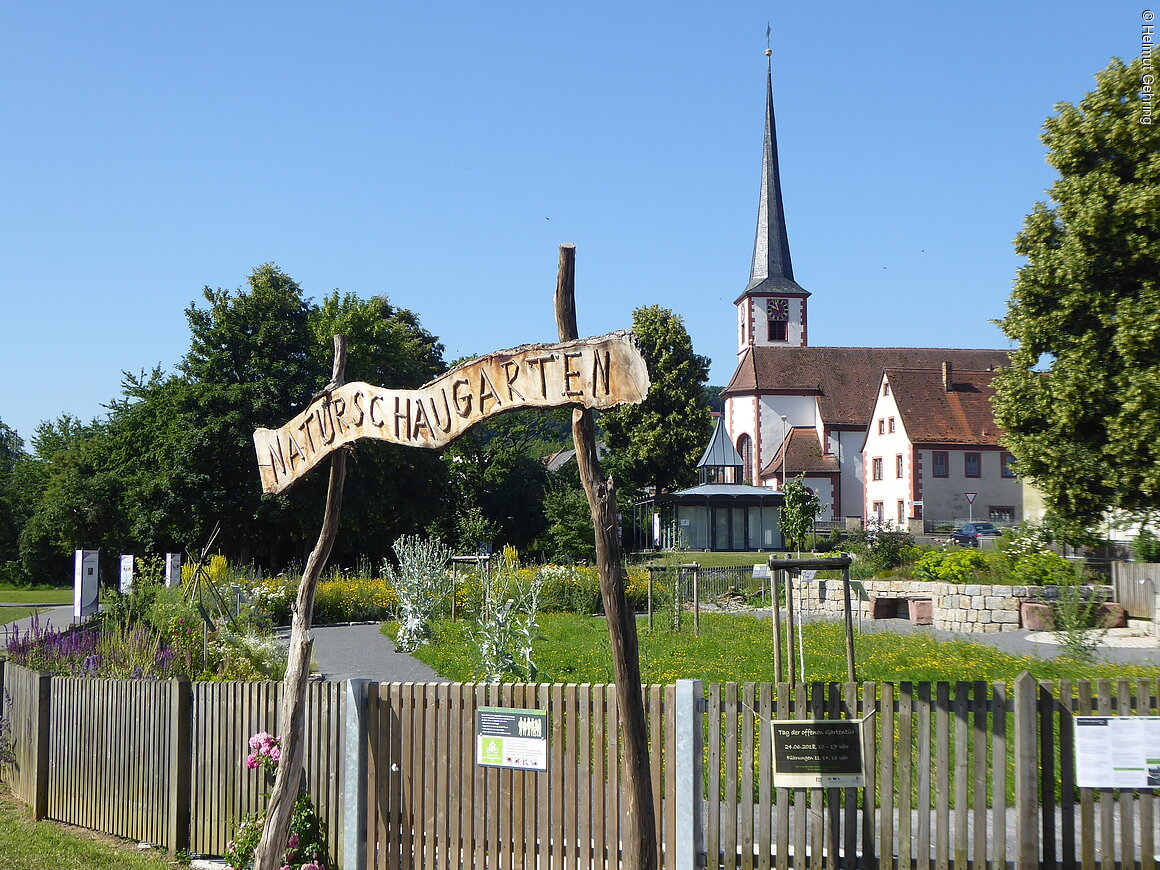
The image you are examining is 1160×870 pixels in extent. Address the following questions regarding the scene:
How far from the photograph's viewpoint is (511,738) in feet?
20.7

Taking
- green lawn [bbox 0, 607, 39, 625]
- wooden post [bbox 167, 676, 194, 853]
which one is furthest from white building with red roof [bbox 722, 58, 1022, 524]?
wooden post [bbox 167, 676, 194, 853]

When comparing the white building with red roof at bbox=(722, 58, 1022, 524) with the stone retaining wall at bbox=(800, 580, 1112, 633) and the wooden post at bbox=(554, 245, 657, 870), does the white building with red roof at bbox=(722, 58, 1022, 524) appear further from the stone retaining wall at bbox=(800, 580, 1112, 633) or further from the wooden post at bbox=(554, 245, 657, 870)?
the wooden post at bbox=(554, 245, 657, 870)

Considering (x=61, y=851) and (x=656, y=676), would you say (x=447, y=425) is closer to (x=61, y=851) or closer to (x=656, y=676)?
(x=61, y=851)

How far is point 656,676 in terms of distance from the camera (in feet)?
42.0

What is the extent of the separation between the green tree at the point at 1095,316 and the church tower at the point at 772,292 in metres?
55.7

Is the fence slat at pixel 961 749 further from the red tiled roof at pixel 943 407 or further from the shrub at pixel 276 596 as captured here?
the red tiled roof at pixel 943 407

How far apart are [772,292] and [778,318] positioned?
91.4 inches

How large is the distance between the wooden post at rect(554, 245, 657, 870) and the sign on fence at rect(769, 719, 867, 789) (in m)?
0.81

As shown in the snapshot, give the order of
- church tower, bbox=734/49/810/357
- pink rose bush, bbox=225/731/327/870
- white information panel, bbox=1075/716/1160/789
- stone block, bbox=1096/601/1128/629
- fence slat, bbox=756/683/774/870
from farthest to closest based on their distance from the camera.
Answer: church tower, bbox=734/49/810/357 < stone block, bbox=1096/601/1128/629 < pink rose bush, bbox=225/731/327/870 < fence slat, bbox=756/683/774/870 < white information panel, bbox=1075/716/1160/789

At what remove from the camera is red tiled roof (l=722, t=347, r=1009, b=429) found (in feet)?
241

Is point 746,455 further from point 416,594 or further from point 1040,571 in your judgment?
point 416,594

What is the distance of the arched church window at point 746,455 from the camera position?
74.2 metres

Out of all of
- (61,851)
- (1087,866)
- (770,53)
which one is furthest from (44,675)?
(770,53)

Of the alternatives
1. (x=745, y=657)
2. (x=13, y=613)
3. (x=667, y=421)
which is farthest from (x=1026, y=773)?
(x=667, y=421)
